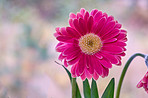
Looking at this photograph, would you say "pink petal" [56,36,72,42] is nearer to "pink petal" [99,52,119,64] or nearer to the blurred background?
"pink petal" [99,52,119,64]

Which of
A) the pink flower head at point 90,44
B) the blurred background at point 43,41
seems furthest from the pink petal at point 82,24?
the blurred background at point 43,41

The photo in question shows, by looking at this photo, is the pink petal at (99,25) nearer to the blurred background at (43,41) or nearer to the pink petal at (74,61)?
the pink petal at (74,61)

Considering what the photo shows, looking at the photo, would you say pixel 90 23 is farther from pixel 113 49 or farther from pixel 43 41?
pixel 43 41

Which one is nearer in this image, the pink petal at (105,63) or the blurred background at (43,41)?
the pink petal at (105,63)

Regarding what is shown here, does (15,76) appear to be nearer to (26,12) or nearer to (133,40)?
(26,12)

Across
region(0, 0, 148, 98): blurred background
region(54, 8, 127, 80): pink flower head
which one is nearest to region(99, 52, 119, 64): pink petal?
region(54, 8, 127, 80): pink flower head

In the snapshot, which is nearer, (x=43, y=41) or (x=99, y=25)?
(x=99, y=25)

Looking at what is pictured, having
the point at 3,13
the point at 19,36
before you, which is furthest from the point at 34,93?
the point at 3,13

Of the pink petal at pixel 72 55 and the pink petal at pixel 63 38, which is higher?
the pink petal at pixel 63 38

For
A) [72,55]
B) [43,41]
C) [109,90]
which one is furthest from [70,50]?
[43,41]
